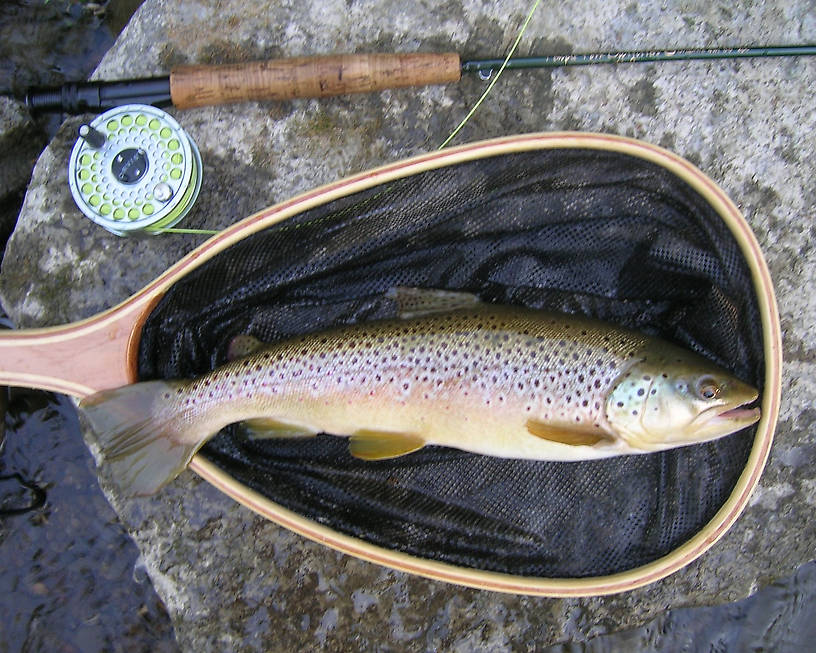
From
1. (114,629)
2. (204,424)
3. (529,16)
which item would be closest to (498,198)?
(529,16)

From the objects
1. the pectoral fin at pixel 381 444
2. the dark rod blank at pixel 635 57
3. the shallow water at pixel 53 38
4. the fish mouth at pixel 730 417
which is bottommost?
the pectoral fin at pixel 381 444

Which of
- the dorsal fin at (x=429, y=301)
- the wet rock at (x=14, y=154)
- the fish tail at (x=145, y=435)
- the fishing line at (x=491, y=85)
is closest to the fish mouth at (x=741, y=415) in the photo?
the dorsal fin at (x=429, y=301)

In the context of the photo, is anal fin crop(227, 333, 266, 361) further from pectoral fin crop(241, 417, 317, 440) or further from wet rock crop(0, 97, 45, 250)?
wet rock crop(0, 97, 45, 250)

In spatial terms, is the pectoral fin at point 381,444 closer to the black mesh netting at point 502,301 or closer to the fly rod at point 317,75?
the black mesh netting at point 502,301

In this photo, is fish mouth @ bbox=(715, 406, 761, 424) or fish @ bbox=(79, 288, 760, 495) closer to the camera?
fish mouth @ bbox=(715, 406, 761, 424)

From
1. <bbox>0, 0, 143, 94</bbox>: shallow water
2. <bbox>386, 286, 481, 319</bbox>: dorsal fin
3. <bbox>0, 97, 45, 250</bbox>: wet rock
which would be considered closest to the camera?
<bbox>386, 286, 481, 319</bbox>: dorsal fin

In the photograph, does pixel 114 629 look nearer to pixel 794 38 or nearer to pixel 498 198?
pixel 498 198

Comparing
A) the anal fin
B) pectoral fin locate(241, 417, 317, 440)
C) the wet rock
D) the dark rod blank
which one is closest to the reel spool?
the anal fin
